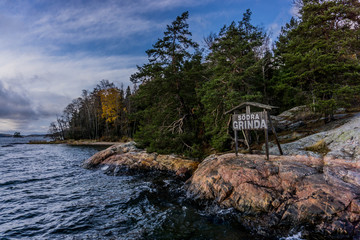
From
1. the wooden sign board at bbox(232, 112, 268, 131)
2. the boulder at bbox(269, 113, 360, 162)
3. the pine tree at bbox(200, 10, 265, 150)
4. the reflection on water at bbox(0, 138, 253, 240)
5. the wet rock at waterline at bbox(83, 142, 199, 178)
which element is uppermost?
the pine tree at bbox(200, 10, 265, 150)

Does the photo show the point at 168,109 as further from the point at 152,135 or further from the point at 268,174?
the point at 268,174

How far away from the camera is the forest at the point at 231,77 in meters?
10.7

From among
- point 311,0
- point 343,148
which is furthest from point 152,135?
point 311,0

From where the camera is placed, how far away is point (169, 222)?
19.5 ft

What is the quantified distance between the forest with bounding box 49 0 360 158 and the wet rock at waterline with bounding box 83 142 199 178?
2.48 feet

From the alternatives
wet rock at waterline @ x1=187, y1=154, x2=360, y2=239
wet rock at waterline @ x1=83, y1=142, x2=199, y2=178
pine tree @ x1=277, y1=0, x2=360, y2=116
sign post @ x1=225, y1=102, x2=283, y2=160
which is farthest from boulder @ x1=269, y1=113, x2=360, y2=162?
wet rock at waterline @ x1=83, y1=142, x2=199, y2=178

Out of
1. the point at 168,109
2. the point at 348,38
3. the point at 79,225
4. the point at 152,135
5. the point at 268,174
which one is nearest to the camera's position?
the point at 79,225

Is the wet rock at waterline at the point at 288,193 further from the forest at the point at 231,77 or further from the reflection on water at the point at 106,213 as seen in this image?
the forest at the point at 231,77

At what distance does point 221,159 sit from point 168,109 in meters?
7.66

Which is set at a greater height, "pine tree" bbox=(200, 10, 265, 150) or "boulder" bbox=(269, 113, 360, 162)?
"pine tree" bbox=(200, 10, 265, 150)

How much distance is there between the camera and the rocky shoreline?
491cm

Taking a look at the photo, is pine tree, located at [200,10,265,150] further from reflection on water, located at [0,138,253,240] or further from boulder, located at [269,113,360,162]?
reflection on water, located at [0,138,253,240]

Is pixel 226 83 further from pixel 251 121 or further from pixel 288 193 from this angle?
pixel 288 193

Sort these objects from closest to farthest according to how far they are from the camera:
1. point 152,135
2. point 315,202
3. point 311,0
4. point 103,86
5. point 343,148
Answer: point 315,202 → point 343,148 → point 311,0 → point 152,135 → point 103,86
